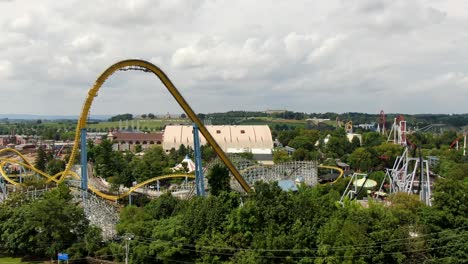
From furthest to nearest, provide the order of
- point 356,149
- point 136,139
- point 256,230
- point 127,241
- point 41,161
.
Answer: point 136,139
point 356,149
point 41,161
point 127,241
point 256,230

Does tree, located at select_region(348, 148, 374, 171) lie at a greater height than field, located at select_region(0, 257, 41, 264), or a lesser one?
greater

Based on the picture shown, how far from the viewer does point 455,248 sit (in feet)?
72.4

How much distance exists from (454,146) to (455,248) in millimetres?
74321

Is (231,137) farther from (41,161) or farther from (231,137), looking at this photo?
(41,161)

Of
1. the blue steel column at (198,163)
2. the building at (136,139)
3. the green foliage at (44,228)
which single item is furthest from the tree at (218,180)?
the building at (136,139)

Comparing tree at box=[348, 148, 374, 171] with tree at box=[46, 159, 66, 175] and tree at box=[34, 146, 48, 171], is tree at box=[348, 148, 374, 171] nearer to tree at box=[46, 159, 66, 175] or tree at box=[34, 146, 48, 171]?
tree at box=[46, 159, 66, 175]

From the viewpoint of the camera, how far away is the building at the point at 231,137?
101m

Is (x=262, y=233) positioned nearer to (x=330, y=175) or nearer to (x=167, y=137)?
(x=330, y=175)

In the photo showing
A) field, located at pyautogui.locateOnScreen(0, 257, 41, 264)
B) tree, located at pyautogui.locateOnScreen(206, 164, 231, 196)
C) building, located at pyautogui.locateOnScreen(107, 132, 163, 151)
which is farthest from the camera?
building, located at pyautogui.locateOnScreen(107, 132, 163, 151)

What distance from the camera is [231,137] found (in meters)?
105

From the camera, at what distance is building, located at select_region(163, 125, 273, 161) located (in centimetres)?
10112

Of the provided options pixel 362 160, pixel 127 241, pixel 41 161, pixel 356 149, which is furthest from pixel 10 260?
pixel 356 149

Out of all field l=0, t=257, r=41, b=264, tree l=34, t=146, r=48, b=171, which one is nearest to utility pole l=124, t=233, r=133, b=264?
field l=0, t=257, r=41, b=264

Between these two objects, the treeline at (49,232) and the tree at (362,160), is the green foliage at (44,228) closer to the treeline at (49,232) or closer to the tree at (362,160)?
the treeline at (49,232)
